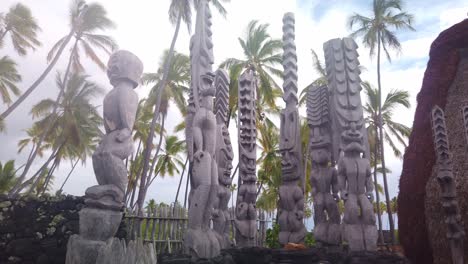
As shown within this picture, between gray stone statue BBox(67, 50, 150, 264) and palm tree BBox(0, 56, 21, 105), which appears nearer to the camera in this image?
gray stone statue BBox(67, 50, 150, 264)

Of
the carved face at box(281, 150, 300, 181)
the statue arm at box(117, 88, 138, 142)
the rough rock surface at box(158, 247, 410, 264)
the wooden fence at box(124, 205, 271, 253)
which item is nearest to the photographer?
the statue arm at box(117, 88, 138, 142)

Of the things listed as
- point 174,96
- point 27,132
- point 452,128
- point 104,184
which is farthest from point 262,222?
point 27,132

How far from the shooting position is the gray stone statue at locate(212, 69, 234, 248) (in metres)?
8.27

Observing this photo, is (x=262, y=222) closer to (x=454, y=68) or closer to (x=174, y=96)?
(x=454, y=68)

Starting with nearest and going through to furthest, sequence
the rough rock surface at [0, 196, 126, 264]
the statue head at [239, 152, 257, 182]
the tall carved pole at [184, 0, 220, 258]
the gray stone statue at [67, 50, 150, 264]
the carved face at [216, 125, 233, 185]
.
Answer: the gray stone statue at [67, 50, 150, 264] → the tall carved pole at [184, 0, 220, 258] → the rough rock surface at [0, 196, 126, 264] → the carved face at [216, 125, 233, 185] → the statue head at [239, 152, 257, 182]

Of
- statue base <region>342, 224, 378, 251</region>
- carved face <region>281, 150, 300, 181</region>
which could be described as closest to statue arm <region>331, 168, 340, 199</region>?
carved face <region>281, 150, 300, 181</region>

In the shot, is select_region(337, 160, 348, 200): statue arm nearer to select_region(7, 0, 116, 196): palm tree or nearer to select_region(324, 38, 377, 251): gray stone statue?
select_region(324, 38, 377, 251): gray stone statue

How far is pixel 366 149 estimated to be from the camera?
294 inches

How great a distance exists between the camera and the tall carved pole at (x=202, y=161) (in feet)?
18.4

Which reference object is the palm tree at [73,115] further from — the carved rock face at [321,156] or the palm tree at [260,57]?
the carved rock face at [321,156]

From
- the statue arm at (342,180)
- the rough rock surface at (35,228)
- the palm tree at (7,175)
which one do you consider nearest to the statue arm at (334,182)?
the statue arm at (342,180)

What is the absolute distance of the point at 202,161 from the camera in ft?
19.7

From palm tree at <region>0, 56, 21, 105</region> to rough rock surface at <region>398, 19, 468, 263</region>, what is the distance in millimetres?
20497

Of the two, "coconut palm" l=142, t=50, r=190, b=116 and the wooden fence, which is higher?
"coconut palm" l=142, t=50, r=190, b=116
